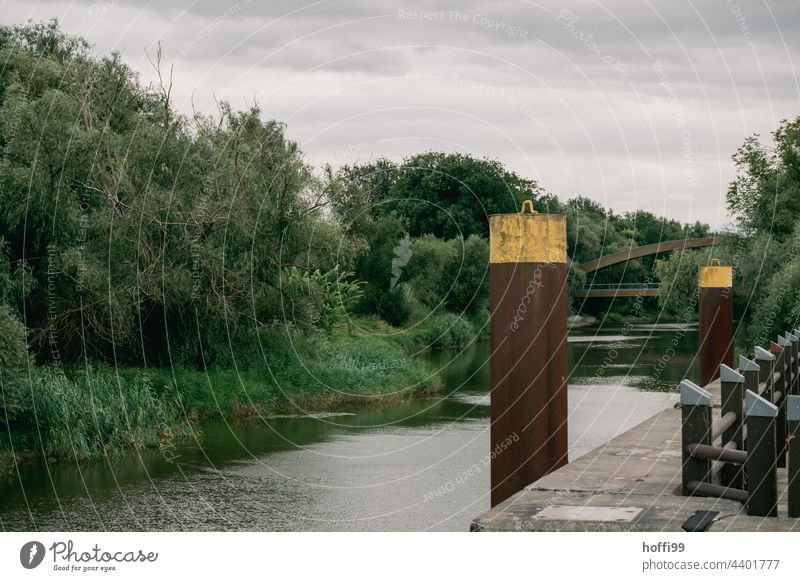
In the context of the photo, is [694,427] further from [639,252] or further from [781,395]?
[639,252]

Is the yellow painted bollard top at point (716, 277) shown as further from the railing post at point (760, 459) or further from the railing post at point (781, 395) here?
the railing post at point (760, 459)

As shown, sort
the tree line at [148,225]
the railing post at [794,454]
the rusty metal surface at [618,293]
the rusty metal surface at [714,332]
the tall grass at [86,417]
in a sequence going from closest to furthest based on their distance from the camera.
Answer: the railing post at [794,454], the rusty metal surface at [714,332], the tall grass at [86,417], the tree line at [148,225], the rusty metal surface at [618,293]

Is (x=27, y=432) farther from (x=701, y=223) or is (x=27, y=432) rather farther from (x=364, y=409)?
(x=701, y=223)

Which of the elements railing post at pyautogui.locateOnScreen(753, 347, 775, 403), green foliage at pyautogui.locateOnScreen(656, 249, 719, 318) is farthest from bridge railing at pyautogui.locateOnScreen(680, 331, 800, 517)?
green foliage at pyautogui.locateOnScreen(656, 249, 719, 318)

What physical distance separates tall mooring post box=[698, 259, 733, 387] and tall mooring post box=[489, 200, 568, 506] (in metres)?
8.54

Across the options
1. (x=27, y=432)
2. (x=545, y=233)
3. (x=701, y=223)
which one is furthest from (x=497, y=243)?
(x=701, y=223)

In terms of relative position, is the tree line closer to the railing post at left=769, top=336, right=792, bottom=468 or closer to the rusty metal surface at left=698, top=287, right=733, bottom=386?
the rusty metal surface at left=698, top=287, right=733, bottom=386

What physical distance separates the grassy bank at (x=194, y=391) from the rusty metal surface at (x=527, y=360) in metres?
10.8

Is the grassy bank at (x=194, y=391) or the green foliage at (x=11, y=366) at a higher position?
the green foliage at (x=11, y=366)

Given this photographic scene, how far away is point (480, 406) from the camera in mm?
21812

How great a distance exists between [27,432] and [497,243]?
1152 cm

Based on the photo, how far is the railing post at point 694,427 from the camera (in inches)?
215

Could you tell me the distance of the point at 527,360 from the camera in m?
5.71

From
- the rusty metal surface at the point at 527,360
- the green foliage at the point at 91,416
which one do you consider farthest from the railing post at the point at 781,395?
the green foliage at the point at 91,416
